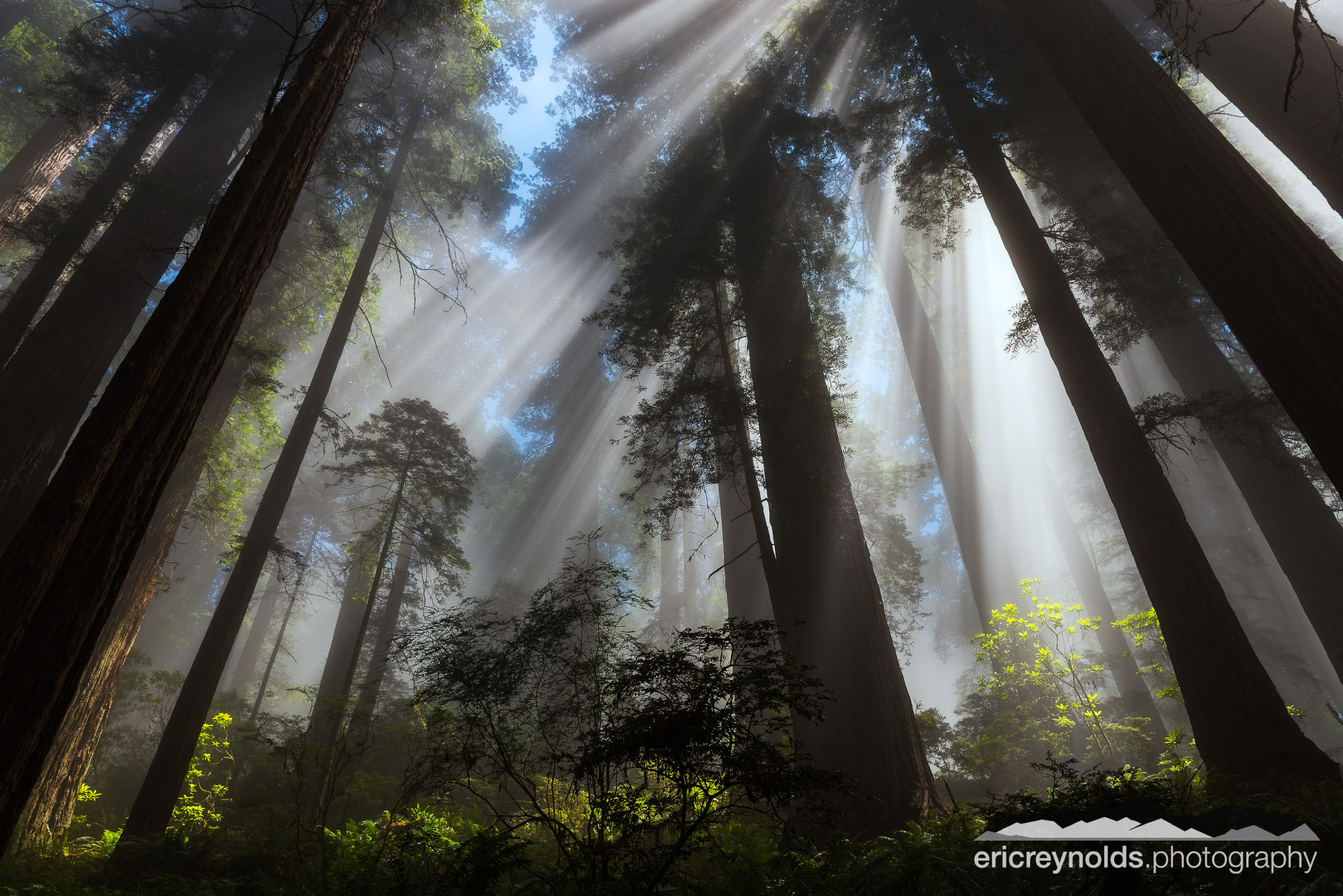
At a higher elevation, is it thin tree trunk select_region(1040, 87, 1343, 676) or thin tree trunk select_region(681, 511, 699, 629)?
thin tree trunk select_region(681, 511, 699, 629)

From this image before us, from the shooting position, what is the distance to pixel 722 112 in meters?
10.6

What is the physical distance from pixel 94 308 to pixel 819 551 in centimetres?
982

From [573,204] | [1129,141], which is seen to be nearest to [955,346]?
[573,204]

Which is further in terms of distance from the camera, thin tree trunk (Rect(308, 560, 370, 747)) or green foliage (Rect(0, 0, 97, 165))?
green foliage (Rect(0, 0, 97, 165))

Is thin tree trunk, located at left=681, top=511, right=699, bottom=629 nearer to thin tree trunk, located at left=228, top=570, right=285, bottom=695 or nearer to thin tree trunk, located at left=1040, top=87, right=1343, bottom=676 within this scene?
thin tree trunk, located at left=228, top=570, right=285, bottom=695

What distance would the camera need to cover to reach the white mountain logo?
2566 millimetres

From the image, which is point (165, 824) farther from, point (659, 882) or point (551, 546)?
point (551, 546)

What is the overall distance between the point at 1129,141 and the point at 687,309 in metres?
5.42

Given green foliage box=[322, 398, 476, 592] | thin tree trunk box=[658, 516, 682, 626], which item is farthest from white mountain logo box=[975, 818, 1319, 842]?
thin tree trunk box=[658, 516, 682, 626]

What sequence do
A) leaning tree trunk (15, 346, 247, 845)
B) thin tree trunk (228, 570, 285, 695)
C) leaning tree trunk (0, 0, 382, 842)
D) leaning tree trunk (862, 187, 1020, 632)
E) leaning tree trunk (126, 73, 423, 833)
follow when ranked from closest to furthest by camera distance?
leaning tree trunk (0, 0, 382, 842) → leaning tree trunk (126, 73, 423, 833) → leaning tree trunk (15, 346, 247, 845) → leaning tree trunk (862, 187, 1020, 632) → thin tree trunk (228, 570, 285, 695)

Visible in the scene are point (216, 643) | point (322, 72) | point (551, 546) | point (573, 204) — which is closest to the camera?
point (322, 72)

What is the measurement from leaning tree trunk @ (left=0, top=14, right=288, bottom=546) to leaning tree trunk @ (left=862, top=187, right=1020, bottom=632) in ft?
54.3

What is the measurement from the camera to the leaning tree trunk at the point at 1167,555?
4.34m

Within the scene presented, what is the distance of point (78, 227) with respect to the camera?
730 cm
